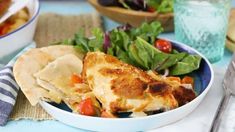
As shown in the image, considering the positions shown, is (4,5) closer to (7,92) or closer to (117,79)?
(7,92)

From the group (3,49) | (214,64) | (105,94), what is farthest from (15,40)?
(214,64)

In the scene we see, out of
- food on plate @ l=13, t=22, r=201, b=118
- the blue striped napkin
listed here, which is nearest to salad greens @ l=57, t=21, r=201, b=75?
food on plate @ l=13, t=22, r=201, b=118

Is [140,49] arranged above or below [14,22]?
above

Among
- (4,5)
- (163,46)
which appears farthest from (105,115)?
(4,5)

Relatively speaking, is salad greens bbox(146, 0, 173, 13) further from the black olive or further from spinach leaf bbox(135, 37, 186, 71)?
spinach leaf bbox(135, 37, 186, 71)

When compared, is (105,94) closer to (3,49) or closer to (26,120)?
(26,120)

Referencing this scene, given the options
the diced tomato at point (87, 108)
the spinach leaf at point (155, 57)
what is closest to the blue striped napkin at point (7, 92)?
the diced tomato at point (87, 108)
